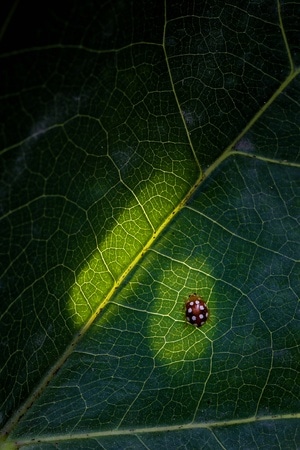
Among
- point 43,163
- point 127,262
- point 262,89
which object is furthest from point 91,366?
point 262,89

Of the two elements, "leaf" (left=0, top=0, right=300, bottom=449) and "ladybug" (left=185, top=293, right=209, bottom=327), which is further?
"ladybug" (left=185, top=293, right=209, bottom=327)

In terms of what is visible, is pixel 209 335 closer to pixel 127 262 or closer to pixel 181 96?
pixel 127 262

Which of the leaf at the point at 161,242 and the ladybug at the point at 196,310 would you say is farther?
the ladybug at the point at 196,310

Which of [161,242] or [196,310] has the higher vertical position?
[161,242]
